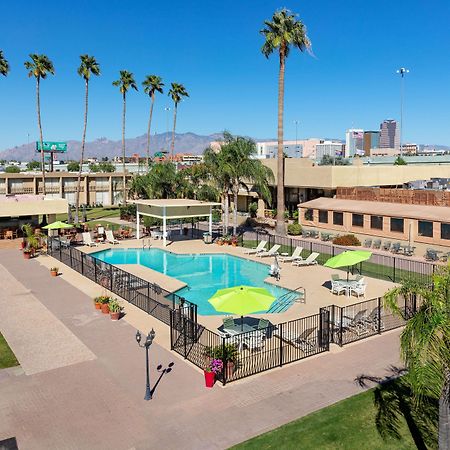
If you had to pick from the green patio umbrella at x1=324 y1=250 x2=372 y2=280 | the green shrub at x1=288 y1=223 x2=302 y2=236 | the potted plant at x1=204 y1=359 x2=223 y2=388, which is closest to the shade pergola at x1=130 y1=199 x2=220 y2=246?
the green shrub at x1=288 y1=223 x2=302 y2=236

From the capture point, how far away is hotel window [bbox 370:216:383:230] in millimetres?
37188

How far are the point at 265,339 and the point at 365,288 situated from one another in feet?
31.0

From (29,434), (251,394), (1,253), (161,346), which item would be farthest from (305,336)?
(1,253)

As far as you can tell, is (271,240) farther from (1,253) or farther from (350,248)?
(1,253)

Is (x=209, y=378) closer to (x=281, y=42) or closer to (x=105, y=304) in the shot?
(x=105, y=304)

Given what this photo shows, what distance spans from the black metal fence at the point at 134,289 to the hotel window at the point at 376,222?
19.8 m

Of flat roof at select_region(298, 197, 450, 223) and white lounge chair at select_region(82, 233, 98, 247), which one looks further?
white lounge chair at select_region(82, 233, 98, 247)

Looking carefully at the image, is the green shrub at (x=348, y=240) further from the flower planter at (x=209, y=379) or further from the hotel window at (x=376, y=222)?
the flower planter at (x=209, y=379)

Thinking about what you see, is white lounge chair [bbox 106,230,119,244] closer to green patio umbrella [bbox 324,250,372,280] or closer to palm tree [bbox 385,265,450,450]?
green patio umbrella [bbox 324,250,372,280]

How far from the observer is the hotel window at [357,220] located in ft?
128

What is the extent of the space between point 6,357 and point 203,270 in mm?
16213

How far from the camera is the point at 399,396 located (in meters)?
13.1

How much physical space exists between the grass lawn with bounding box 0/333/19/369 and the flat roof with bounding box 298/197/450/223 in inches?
1077

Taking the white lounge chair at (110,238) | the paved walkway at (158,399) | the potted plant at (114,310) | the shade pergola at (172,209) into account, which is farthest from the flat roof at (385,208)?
the potted plant at (114,310)
